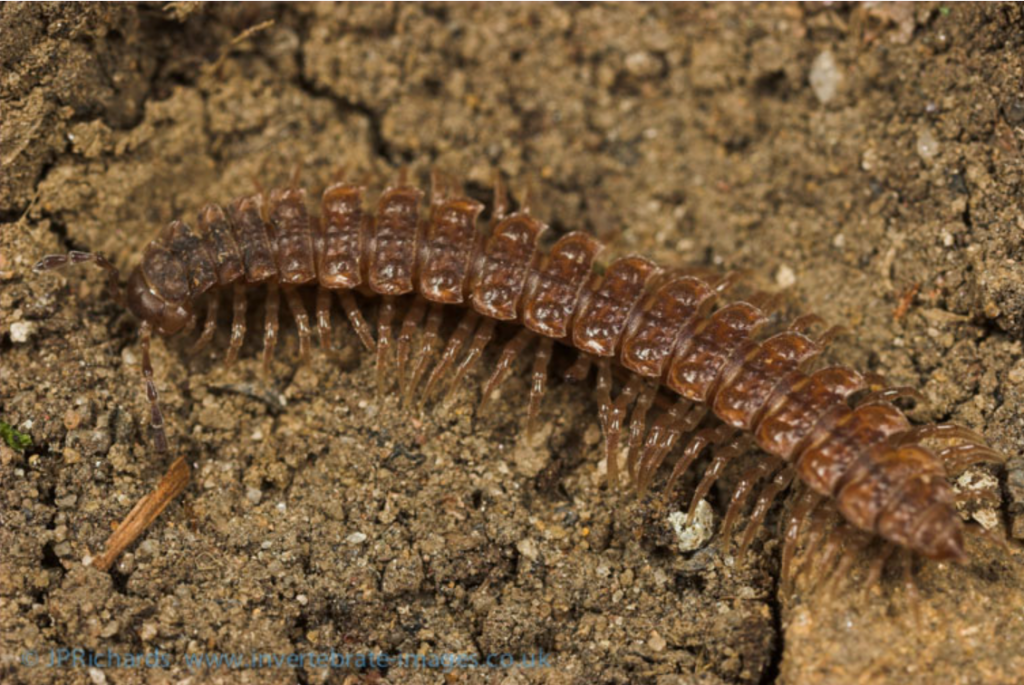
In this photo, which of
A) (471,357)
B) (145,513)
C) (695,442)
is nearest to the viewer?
(145,513)

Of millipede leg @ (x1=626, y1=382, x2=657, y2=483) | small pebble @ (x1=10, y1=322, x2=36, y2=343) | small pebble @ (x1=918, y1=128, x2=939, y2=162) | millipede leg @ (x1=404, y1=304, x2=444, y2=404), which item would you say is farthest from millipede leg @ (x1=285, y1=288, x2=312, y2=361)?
small pebble @ (x1=918, y1=128, x2=939, y2=162)

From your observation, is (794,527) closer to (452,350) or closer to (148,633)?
(452,350)

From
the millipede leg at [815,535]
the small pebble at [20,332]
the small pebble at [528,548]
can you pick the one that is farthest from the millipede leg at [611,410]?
the small pebble at [20,332]

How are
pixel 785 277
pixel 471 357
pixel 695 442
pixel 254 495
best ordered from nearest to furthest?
pixel 695 442, pixel 254 495, pixel 471 357, pixel 785 277

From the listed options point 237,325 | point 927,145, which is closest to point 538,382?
point 237,325

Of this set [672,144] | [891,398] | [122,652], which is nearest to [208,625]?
[122,652]

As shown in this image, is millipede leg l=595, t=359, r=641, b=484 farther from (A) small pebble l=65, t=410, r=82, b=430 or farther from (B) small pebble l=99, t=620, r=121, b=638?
(A) small pebble l=65, t=410, r=82, b=430

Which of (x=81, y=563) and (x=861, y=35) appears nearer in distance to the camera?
(x=81, y=563)

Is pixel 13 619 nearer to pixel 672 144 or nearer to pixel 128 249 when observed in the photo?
pixel 128 249
